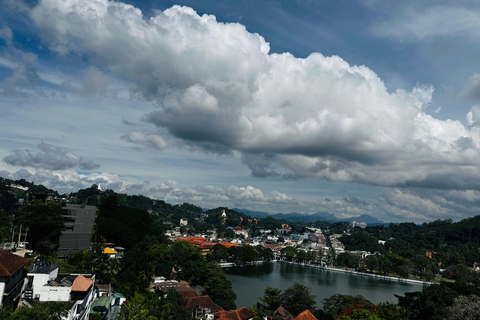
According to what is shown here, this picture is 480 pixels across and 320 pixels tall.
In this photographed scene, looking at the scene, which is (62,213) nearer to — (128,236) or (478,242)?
(128,236)

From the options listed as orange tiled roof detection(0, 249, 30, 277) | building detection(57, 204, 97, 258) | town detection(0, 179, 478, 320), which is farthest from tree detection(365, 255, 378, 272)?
orange tiled roof detection(0, 249, 30, 277)

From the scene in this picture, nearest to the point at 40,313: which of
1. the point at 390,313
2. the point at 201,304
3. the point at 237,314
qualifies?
the point at 237,314

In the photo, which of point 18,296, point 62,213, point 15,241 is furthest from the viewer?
point 62,213

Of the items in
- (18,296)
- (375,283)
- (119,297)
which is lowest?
(375,283)

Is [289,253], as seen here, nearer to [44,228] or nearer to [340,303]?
[340,303]

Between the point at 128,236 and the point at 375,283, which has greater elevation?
the point at 128,236

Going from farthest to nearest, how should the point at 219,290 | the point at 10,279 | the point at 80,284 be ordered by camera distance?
the point at 219,290 → the point at 80,284 → the point at 10,279

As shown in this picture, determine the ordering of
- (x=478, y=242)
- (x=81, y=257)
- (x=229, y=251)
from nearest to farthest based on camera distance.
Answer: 1. (x=81, y=257)
2. (x=229, y=251)
3. (x=478, y=242)

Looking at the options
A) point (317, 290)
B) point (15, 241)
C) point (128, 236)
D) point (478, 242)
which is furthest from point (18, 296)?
point (478, 242)
